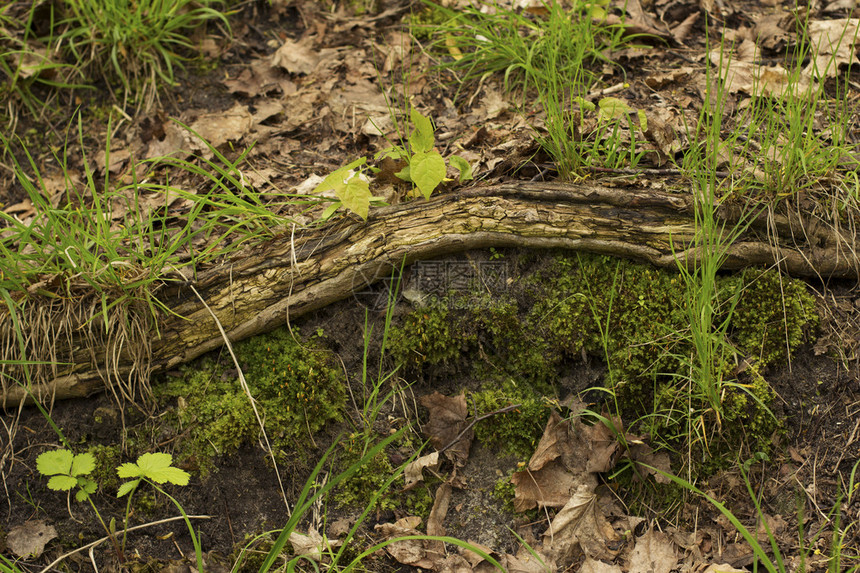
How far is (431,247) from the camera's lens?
2584 mm

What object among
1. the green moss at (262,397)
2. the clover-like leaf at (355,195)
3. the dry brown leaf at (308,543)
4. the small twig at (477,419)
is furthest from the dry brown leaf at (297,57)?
the dry brown leaf at (308,543)

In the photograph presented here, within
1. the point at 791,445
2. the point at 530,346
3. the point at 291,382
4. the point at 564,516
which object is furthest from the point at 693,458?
the point at 291,382

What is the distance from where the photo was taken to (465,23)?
3.47 m

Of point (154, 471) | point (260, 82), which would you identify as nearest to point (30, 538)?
point (154, 471)

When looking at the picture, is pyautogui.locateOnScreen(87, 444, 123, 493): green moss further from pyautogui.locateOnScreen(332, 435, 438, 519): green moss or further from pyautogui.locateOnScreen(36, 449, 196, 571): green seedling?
pyautogui.locateOnScreen(332, 435, 438, 519): green moss

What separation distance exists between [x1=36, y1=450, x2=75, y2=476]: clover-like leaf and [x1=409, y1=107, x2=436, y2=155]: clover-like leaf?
178cm

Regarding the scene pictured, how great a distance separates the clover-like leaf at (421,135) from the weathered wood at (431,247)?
222 millimetres

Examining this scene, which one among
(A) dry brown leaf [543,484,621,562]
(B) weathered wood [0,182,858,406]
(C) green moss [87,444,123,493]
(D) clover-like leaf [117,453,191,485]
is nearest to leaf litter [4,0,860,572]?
(A) dry brown leaf [543,484,621,562]

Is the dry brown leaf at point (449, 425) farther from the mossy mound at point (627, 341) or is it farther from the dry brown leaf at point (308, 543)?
the dry brown leaf at point (308, 543)

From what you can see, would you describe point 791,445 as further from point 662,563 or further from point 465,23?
point 465,23

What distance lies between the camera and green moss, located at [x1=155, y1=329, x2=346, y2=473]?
2539mm

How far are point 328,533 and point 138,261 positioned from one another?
139cm

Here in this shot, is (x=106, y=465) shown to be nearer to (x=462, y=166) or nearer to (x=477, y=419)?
(x=477, y=419)

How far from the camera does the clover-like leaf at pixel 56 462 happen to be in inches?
89.1
